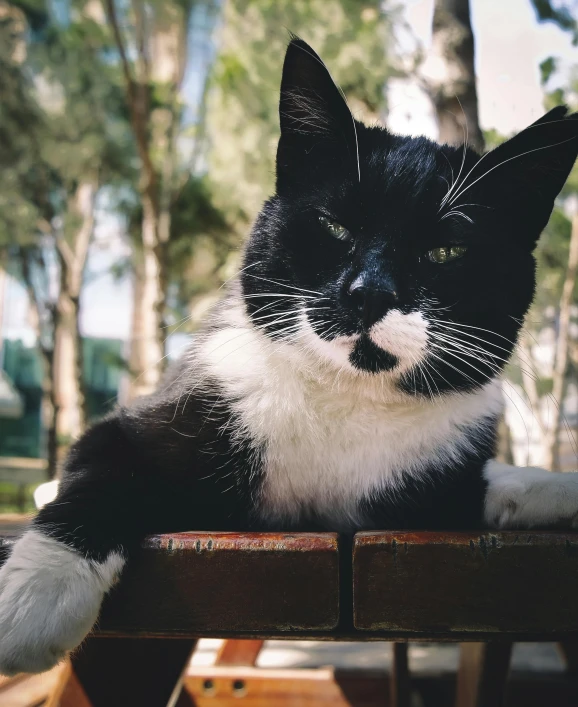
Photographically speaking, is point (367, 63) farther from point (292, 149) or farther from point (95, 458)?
point (95, 458)

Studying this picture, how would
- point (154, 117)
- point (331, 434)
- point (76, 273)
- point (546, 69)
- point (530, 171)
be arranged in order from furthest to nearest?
point (154, 117)
point (76, 273)
point (546, 69)
point (530, 171)
point (331, 434)

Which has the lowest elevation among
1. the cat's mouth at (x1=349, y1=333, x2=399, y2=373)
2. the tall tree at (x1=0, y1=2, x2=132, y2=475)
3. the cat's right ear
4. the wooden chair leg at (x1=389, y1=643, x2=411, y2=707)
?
the wooden chair leg at (x1=389, y1=643, x2=411, y2=707)

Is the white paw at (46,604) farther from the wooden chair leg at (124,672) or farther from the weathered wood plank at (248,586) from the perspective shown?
the wooden chair leg at (124,672)

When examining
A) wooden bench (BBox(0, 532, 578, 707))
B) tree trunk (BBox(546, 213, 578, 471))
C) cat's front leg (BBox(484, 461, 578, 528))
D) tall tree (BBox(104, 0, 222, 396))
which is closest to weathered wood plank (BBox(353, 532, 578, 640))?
wooden bench (BBox(0, 532, 578, 707))

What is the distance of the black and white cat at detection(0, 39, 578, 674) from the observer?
115 centimetres

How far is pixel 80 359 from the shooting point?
22.1 feet

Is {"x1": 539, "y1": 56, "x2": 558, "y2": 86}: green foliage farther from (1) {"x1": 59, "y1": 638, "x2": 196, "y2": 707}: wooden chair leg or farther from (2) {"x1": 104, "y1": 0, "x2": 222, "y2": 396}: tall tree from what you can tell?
(2) {"x1": 104, "y1": 0, "x2": 222, "y2": 396}: tall tree

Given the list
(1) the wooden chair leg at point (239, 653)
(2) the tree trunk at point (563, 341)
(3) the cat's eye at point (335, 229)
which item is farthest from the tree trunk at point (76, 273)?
(3) the cat's eye at point (335, 229)

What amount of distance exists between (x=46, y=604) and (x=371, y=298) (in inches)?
27.3

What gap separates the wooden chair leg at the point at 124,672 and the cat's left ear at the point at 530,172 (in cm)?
114

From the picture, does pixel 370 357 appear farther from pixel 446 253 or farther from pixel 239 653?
pixel 239 653

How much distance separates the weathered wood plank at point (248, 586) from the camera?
863mm

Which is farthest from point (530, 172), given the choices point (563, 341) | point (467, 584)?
point (563, 341)

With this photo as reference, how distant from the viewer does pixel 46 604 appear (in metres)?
0.90
